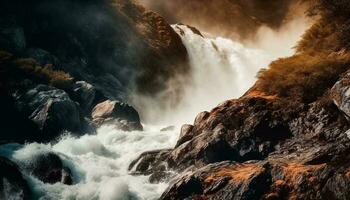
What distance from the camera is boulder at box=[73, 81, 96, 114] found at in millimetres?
→ 39156

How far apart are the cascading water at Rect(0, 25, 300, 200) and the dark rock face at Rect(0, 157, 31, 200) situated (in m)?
0.70

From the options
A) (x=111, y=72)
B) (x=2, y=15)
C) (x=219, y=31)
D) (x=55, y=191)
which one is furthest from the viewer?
(x=219, y=31)

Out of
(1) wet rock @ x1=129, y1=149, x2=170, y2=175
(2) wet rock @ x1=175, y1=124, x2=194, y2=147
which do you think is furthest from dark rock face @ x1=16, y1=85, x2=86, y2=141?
(2) wet rock @ x1=175, y1=124, x2=194, y2=147

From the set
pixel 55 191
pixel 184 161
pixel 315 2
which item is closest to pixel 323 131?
pixel 184 161

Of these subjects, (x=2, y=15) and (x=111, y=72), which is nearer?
(x=2, y=15)

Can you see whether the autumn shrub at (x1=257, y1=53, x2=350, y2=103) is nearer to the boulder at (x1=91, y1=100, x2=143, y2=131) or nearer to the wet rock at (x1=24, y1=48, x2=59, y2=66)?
the boulder at (x1=91, y1=100, x2=143, y2=131)

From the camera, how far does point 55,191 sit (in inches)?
906

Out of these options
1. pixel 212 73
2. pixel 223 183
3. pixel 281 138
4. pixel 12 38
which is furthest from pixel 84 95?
pixel 212 73

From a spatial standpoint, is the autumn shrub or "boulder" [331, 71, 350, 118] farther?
the autumn shrub

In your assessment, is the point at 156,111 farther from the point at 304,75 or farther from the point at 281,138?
the point at 281,138

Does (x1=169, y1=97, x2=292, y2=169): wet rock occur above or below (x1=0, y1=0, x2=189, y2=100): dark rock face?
below

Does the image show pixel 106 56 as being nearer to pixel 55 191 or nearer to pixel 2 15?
pixel 2 15

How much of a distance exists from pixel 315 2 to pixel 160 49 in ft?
103

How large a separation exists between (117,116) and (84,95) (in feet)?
12.2
